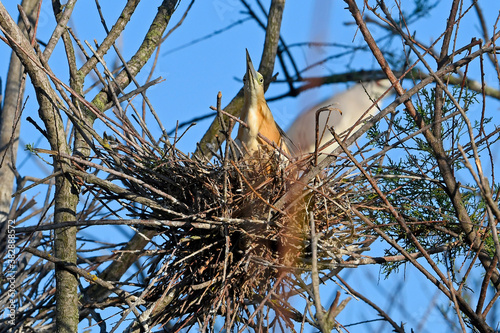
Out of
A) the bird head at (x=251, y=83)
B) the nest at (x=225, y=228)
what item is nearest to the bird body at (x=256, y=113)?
the bird head at (x=251, y=83)

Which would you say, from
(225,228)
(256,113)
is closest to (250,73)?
(256,113)

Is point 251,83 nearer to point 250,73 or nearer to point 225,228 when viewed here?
point 250,73

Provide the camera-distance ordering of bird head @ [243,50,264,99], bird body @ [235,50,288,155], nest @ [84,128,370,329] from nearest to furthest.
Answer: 1. nest @ [84,128,370,329]
2. bird body @ [235,50,288,155]
3. bird head @ [243,50,264,99]

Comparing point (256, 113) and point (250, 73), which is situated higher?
point (250, 73)

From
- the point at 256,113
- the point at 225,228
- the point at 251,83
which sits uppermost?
the point at 251,83

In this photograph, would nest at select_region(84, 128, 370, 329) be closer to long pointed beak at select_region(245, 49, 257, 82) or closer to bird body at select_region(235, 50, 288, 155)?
bird body at select_region(235, 50, 288, 155)

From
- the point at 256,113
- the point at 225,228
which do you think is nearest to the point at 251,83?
the point at 256,113

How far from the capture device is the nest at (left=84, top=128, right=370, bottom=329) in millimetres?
2480

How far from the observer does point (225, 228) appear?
249 cm

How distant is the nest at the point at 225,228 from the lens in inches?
97.7

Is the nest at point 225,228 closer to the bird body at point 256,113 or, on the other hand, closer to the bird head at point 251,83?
the bird body at point 256,113

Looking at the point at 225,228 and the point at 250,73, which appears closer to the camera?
the point at 225,228

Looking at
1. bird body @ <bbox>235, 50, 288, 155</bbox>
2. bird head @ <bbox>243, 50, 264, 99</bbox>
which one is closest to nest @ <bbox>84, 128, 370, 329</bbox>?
bird body @ <bbox>235, 50, 288, 155</bbox>

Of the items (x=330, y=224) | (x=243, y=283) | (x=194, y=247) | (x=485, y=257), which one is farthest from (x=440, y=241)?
(x=194, y=247)
